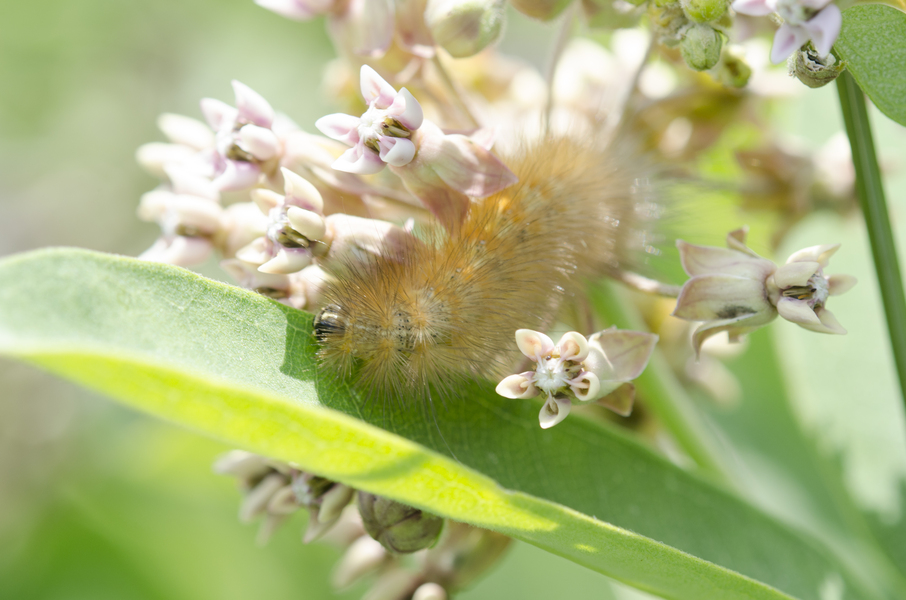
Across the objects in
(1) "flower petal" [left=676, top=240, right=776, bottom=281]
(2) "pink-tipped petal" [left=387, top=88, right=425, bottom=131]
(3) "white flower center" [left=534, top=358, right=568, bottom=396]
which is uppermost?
(2) "pink-tipped petal" [left=387, top=88, right=425, bottom=131]

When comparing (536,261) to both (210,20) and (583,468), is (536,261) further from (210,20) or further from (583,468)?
(210,20)

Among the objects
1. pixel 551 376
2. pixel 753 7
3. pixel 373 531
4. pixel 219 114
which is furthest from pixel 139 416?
pixel 753 7

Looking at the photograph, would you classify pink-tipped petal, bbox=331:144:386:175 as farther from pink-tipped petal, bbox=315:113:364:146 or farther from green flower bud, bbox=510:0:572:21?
green flower bud, bbox=510:0:572:21

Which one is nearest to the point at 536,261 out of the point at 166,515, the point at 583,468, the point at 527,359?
the point at 527,359

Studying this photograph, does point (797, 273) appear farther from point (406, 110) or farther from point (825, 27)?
point (406, 110)

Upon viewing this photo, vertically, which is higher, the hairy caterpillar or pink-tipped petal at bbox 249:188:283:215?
pink-tipped petal at bbox 249:188:283:215

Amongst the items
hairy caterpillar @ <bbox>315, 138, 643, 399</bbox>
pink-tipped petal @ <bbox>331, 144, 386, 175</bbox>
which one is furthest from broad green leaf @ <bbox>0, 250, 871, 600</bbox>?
pink-tipped petal @ <bbox>331, 144, 386, 175</bbox>
